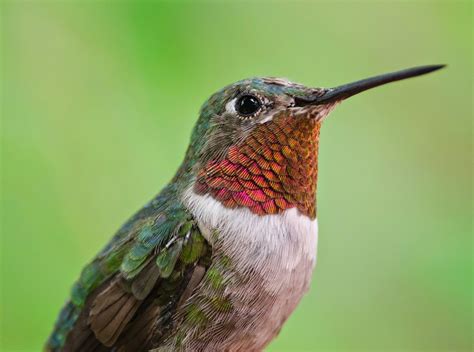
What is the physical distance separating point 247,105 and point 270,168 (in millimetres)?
308

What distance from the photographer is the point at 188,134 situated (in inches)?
209

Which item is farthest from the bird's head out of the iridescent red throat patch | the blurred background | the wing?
the blurred background

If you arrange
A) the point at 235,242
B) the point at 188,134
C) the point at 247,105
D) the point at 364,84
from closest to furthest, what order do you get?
the point at 364,84 → the point at 235,242 → the point at 247,105 → the point at 188,134

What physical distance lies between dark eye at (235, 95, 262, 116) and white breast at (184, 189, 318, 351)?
40 cm

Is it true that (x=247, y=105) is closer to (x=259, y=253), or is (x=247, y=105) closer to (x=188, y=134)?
(x=259, y=253)

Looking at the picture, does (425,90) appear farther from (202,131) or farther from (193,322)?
(193,322)

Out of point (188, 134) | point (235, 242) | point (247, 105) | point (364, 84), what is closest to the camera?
point (364, 84)

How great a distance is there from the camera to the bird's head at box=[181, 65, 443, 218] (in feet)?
9.55

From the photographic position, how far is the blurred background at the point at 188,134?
530cm

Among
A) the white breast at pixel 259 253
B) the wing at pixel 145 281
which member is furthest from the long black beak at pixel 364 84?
the wing at pixel 145 281

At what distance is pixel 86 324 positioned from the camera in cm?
318

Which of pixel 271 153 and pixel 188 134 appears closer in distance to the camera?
pixel 271 153

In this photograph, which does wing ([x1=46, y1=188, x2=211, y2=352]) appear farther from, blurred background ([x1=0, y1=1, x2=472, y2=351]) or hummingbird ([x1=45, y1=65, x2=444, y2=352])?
blurred background ([x1=0, y1=1, x2=472, y2=351])

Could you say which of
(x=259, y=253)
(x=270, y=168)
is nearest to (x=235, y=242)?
(x=259, y=253)
